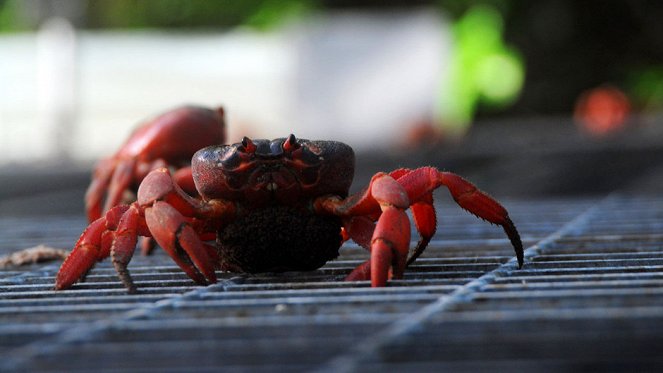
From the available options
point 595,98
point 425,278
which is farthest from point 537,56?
point 425,278

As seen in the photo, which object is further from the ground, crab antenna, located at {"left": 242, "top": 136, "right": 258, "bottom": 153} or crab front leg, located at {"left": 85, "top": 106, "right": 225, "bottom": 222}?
crab front leg, located at {"left": 85, "top": 106, "right": 225, "bottom": 222}

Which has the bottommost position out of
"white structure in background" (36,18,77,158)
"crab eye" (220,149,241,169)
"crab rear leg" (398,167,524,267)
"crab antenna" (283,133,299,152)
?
"crab rear leg" (398,167,524,267)

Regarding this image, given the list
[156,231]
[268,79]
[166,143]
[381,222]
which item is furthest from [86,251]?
[268,79]

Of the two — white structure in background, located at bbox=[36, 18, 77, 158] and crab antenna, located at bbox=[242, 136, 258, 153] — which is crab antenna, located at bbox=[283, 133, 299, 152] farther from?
white structure in background, located at bbox=[36, 18, 77, 158]

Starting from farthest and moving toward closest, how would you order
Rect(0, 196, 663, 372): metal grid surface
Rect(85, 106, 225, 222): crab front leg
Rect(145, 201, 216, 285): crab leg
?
Rect(85, 106, 225, 222): crab front leg < Rect(145, 201, 216, 285): crab leg < Rect(0, 196, 663, 372): metal grid surface

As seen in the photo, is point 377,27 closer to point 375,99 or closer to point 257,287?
point 375,99

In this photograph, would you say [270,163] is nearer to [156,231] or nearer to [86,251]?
[156,231]

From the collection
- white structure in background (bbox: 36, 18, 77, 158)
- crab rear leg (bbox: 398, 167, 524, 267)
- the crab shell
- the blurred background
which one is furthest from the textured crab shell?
white structure in background (bbox: 36, 18, 77, 158)
